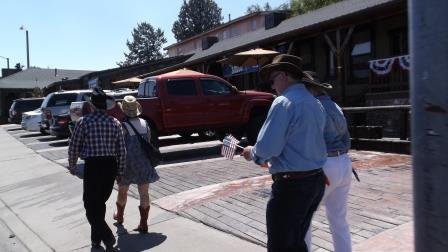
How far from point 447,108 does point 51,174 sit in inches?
441

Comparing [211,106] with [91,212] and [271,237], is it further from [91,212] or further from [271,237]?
[271,237]

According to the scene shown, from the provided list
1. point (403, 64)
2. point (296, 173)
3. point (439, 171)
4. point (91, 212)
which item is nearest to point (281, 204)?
point (296, 173)

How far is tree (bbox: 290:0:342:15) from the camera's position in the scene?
4977cm

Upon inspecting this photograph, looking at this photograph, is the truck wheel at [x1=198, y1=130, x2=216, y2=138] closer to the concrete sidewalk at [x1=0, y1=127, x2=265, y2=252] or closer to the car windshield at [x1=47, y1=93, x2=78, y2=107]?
the concrete sidewalk at [x1=0, y1=127, x2=265, y2=252]

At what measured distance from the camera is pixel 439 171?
5.18ft

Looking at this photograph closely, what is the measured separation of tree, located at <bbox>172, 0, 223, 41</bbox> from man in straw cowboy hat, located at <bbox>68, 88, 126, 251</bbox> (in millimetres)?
95697

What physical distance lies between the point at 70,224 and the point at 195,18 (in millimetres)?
95794

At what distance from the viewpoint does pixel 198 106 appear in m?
12.8


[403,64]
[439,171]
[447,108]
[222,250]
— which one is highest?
[403,64]

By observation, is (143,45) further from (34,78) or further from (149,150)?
(149,150)

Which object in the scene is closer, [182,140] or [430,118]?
[430,118]

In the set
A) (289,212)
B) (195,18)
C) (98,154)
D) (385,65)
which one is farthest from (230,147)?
(195,18)

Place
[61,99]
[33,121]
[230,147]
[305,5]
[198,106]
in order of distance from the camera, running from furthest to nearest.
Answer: [305,5] → [33,121] → [61,99] → [198,106] → [230,147]

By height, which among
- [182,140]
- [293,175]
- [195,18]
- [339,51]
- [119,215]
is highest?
[195,18]
